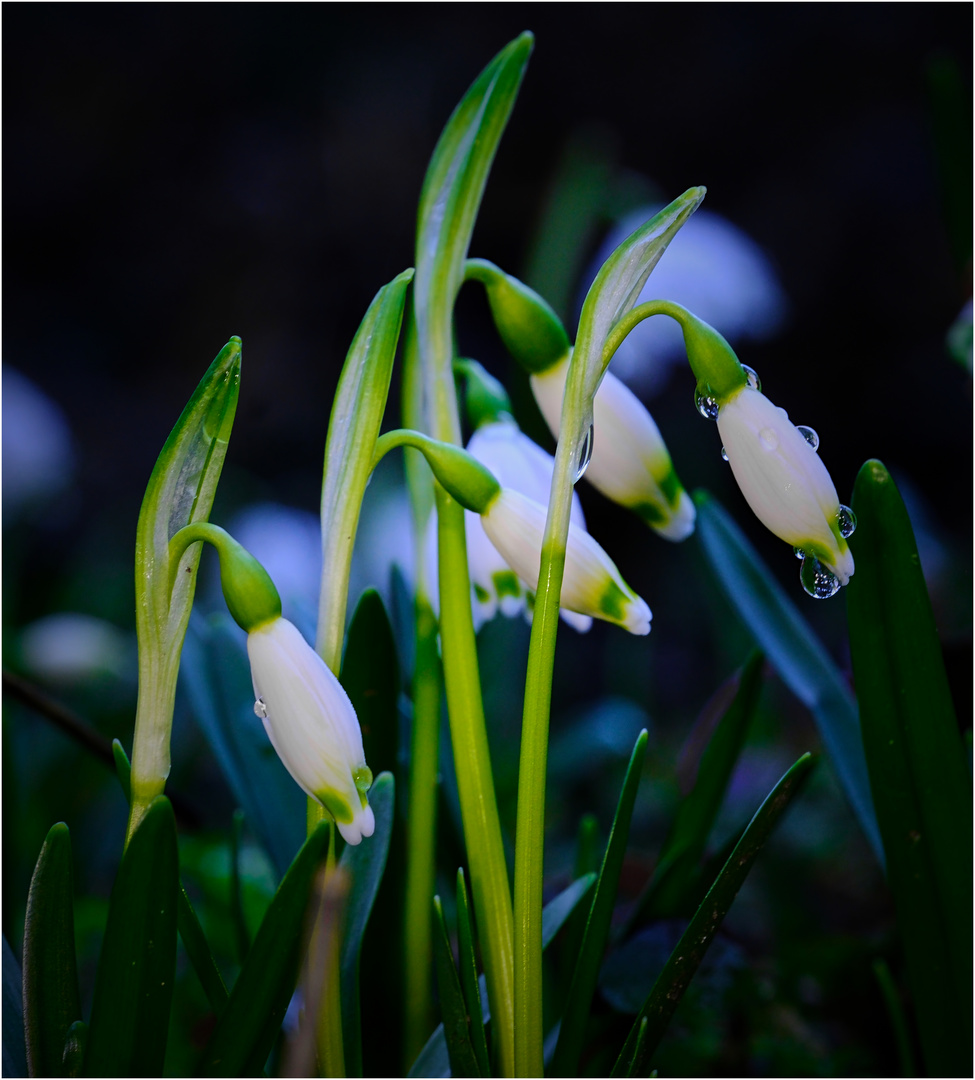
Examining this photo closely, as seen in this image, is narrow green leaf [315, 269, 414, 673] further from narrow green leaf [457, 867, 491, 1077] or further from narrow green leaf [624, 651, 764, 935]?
narrow green leaf [624, 651, 764, 935]

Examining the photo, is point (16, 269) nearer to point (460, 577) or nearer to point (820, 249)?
point (820, 249)

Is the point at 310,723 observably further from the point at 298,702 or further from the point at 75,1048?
the point at 75,1048

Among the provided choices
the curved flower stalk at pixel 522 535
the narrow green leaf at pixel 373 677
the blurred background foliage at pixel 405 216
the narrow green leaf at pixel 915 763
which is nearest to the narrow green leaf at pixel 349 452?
the curved flower stalk at pixel 522 535

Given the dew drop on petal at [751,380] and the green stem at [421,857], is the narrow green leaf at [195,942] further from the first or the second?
the dew drop on petal at [751,380]

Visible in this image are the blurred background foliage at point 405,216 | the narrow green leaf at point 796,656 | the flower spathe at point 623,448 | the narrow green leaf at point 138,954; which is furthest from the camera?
the blurred background foliage at point 405,216

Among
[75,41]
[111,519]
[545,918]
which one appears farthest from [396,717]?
[75,41]

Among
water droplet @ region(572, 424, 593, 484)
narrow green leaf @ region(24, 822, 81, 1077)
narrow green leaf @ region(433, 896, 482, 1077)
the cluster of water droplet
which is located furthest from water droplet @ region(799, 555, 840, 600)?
narrow green leaf @ region(24, 822, 81, 1077)
